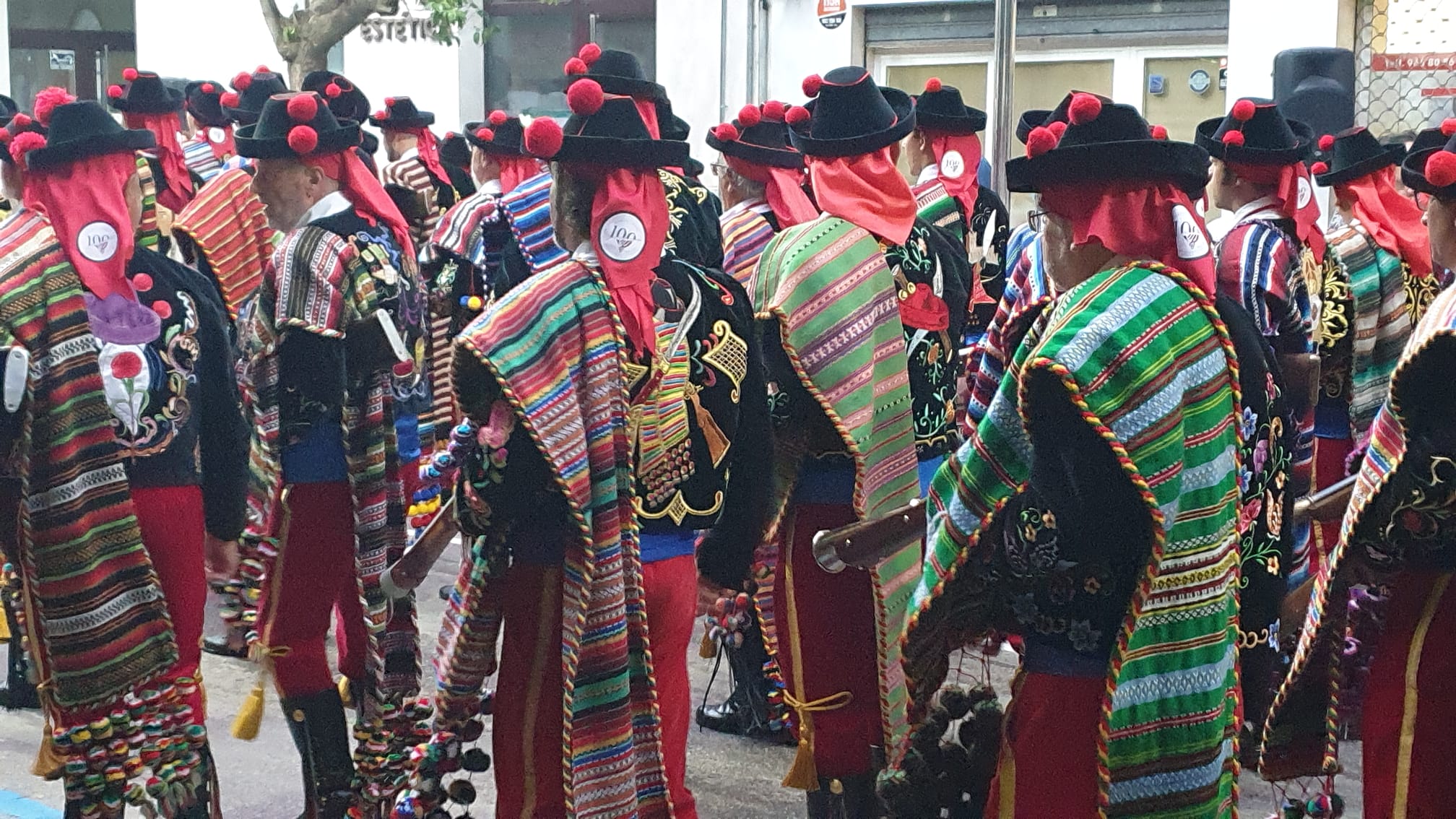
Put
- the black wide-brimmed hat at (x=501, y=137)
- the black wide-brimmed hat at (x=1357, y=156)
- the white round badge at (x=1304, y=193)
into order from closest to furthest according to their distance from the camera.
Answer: the white round badge at (x=1304, y=193)
the black wide-brimmed hat at (x=1357, y=156)
the black wide-brimmed hat at (x=501, y=137)

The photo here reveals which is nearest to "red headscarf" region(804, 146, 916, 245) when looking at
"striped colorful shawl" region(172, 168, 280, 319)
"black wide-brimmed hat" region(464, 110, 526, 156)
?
"striped colorful shawl" region(172, 168, 280, 319)

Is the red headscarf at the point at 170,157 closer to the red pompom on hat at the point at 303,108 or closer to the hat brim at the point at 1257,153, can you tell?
the red pompom on hat at the point at 303,108

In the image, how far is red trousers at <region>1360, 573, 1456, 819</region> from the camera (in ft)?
10.6

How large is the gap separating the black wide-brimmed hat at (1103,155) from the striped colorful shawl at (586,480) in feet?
3.22

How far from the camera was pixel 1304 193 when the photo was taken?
5.87 metres

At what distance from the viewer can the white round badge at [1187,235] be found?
3.22 metres

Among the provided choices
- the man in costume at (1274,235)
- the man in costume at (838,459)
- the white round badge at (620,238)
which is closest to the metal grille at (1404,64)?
the man in costume at (1274,235)

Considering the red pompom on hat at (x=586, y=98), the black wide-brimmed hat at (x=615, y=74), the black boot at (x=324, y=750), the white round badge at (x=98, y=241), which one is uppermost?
the black wide-brimmed hat at (x=615, y=74)

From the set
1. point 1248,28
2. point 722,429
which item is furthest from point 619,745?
point 1248,28

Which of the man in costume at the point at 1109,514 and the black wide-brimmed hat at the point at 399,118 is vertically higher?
the black wide-brimmed hat at the point at 399,118

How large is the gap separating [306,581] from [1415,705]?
303cm

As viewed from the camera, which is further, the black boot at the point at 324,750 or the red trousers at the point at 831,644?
the black boot at the point at 324,750

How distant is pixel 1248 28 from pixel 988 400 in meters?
7.54

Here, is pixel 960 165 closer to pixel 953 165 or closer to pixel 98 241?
pixel 953 165
